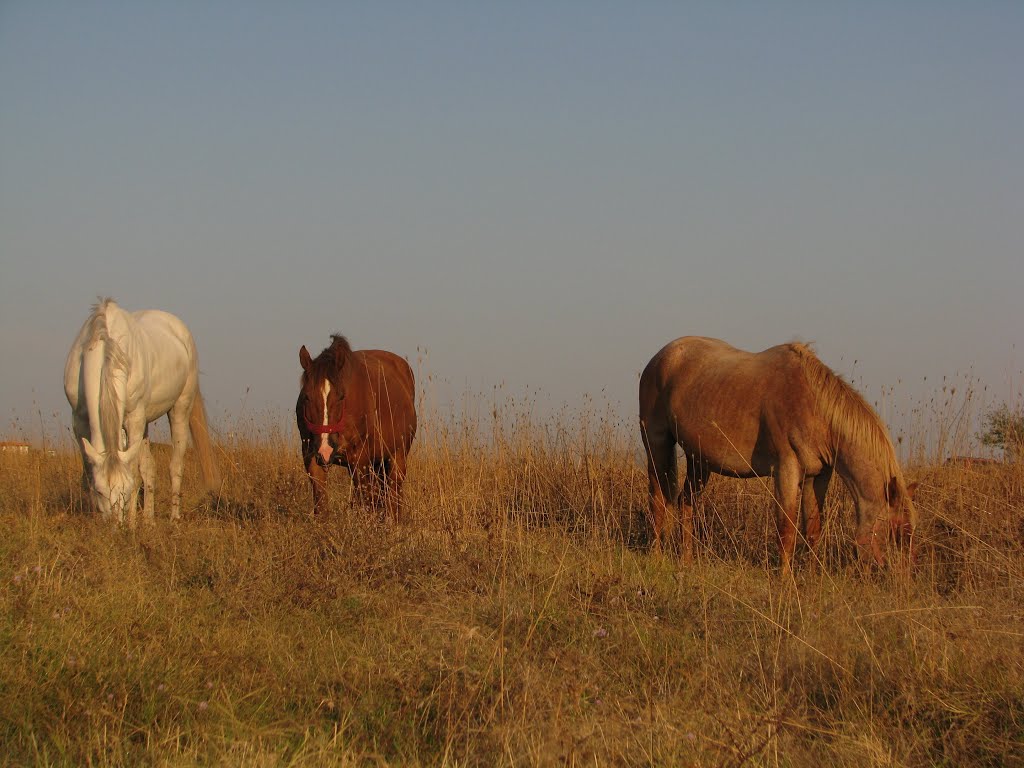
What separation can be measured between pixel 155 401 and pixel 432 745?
6.17 metres

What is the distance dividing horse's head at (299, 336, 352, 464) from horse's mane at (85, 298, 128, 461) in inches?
53.9

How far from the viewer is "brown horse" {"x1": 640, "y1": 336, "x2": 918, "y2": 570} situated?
6.21 meters

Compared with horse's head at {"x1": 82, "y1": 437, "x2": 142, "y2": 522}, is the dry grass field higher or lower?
lower

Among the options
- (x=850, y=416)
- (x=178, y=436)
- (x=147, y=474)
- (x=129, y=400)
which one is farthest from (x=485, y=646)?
(x=178, y=436)

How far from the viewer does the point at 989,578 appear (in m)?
6.03

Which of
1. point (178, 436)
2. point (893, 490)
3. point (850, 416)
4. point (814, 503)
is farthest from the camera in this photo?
point (178, 436)

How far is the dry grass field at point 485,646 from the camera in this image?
3236 mm

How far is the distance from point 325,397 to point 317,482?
0.64m

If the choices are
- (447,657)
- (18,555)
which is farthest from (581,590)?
(18,555)

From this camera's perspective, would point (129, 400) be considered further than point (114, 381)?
Yes

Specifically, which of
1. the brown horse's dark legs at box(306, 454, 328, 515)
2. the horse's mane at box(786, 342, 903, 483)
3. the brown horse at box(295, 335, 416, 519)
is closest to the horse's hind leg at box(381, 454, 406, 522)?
the brown horse at box(295, 335, 416, 519)

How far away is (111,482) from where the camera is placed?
22.8 ft

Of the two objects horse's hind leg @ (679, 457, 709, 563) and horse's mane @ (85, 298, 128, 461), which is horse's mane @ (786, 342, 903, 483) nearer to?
horse's hind leg @ (679, 457, 709, 563)

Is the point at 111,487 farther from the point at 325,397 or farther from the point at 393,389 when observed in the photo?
the point at 393,389
